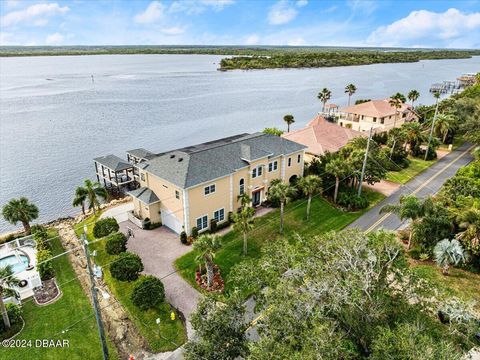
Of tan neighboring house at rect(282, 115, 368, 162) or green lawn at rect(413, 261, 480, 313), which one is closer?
green lawn at rect(413, 261, 480, 313)

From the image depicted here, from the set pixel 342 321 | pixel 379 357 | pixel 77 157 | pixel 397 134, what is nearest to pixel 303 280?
pixel 342 321

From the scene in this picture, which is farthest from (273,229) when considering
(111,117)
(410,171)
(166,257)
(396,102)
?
(111,117)

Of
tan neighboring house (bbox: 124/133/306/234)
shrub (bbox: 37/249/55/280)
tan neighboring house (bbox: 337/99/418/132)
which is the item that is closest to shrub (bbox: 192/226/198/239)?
tan neighboring house (bbox: 124/133/306/234)

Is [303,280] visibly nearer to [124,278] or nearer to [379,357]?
[379,357]

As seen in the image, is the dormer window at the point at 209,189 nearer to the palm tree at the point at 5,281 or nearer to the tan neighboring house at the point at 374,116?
the palm tree at the point at 5,281

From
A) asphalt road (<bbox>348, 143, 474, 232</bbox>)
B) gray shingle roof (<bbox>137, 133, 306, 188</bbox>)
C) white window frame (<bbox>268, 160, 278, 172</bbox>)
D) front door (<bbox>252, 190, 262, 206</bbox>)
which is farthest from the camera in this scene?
white window frame (<bbox>268, 160, 278, 172</bbox>)

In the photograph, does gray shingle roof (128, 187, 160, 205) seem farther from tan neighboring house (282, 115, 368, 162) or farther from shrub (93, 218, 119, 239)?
tan neighboring house (282, 115, 368, 162)
